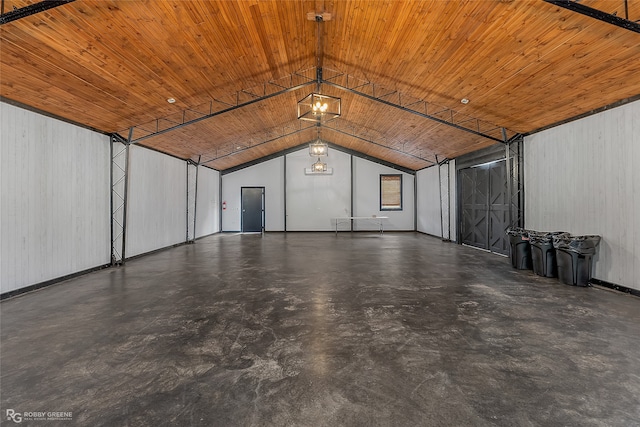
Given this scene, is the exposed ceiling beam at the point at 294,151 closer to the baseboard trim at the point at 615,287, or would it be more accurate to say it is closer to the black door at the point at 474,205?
the black door at the point at 474,205

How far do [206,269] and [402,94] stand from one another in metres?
5.87

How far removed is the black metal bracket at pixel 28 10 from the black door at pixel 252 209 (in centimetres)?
1137

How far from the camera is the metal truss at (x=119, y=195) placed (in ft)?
21.4

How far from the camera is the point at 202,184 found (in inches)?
475

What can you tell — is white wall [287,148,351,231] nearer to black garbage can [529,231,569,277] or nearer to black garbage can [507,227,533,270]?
black garbage can [507,227,533,270]

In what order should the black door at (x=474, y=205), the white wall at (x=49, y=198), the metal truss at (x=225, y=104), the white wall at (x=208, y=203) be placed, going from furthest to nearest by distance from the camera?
the white wall at (x=208, y=203) < the black door at (x=474, y=205) < the metal truss at (x=225, y=104) < the white wall at (x=49, y=198)

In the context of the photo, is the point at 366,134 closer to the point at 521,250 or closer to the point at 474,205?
the point at 474,205

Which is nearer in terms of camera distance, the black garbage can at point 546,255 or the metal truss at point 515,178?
the black garbage can at point 546,255

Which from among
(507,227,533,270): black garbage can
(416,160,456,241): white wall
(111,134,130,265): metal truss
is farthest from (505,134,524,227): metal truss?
(111,134,130,265): metal truss

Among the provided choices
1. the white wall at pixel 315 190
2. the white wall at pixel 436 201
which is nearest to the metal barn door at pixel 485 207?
the white wall at pixel 436 201

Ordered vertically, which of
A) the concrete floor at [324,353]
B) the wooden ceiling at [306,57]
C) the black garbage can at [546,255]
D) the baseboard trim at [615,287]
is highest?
the wooden ceiling at [306,57]

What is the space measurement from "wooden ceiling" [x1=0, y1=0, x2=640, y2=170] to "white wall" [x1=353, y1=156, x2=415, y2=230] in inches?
286

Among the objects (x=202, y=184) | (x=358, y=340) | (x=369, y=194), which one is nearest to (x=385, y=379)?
(x=358, y=340)

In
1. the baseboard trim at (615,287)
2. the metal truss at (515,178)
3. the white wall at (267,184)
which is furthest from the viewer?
the white wall at (267,184)
